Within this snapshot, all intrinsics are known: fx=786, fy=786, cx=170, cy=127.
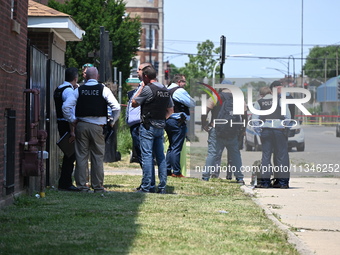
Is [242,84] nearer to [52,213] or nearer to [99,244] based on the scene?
[52,213]

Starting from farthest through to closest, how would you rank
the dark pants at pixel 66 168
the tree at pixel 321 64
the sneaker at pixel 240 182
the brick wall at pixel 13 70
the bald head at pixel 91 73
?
the tree at pixel 321 64
the sneaker at pixel 240 182
the dark pants at pixel 66 168
the bald head at pixel 91 73
the brick wall at pixel 13 70

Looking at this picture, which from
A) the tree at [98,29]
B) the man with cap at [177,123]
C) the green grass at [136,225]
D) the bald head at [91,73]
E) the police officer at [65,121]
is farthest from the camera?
the tree at [98,29]

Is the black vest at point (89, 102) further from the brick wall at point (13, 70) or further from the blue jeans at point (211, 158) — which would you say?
the blue jeans at point (211, 158)

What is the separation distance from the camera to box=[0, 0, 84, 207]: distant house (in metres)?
9.71

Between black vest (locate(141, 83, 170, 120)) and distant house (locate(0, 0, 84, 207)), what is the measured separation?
5.24ft

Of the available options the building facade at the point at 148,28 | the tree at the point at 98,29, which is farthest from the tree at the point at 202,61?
the tree at the point at 98,29

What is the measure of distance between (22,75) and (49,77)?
6.52 ft

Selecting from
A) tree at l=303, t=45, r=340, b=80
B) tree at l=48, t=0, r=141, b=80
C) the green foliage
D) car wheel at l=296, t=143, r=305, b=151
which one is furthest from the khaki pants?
tree at l=303, t=45, r=340, b=80

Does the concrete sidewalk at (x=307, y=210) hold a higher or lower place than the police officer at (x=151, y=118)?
lower

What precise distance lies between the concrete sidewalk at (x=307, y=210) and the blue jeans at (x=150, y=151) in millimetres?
1567

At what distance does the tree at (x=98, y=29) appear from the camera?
1177 inches

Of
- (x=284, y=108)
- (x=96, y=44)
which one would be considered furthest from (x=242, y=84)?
(x=96, y=44)

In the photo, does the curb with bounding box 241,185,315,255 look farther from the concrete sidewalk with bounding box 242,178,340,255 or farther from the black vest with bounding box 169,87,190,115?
the black vest with bounding box 169,87,190,115

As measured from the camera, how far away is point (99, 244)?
7.21 m
